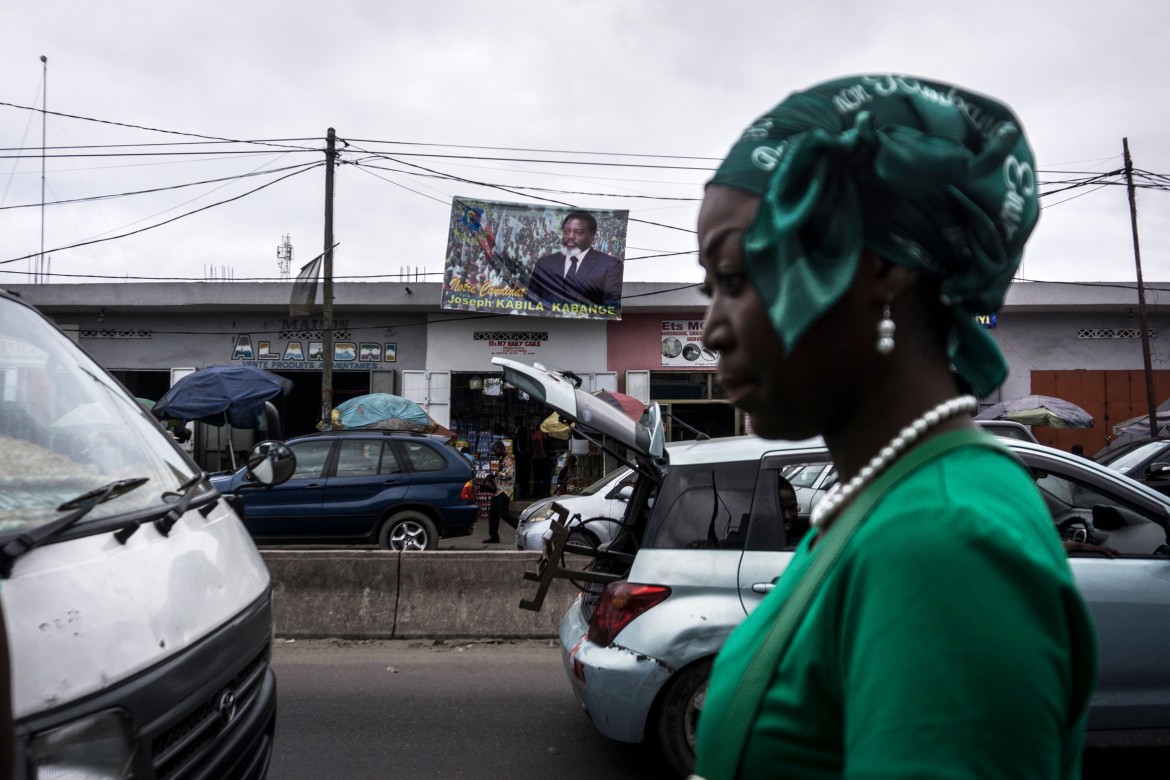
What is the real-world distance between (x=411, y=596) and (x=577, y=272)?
41.7ft

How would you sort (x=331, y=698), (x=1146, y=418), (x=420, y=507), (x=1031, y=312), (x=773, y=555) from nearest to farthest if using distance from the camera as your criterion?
(x=773, y=555)
(x=331, y=698)
(x=420, y=507)
(x=1146, y=418)
(x=1031, y=312)

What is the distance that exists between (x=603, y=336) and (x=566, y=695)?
47.9 ft

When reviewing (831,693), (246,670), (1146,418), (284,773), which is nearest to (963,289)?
(831,693)

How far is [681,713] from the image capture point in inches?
159

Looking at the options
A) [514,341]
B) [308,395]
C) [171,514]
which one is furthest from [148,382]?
[171,514]

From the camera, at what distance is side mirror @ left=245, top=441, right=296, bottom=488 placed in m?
3.48

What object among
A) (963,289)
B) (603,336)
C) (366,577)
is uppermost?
(603,336)

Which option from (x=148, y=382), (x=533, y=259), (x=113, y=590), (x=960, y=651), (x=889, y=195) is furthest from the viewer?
(x=148, y=382)

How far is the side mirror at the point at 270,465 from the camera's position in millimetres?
3484

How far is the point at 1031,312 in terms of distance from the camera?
2056 centimetres

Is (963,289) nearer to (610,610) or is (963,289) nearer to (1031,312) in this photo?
(610,610)

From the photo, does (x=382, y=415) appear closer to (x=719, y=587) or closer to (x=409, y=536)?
(x=409, y=536)

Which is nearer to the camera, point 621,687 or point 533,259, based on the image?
point 621,687

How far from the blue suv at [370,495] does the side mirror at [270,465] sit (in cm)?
802
